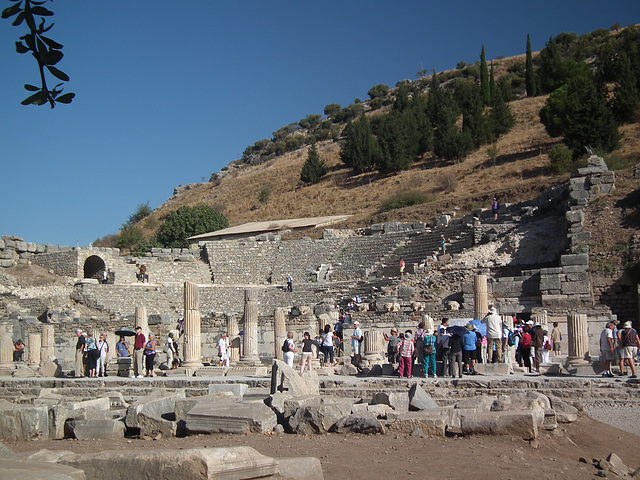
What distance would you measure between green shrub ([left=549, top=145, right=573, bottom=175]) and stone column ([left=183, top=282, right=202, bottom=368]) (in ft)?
87.0

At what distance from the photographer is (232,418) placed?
440 inches

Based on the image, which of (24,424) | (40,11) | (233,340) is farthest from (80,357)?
(40,11)

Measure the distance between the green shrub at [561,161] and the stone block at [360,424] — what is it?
3222 cm

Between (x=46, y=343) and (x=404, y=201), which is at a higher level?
(x=404, y=201)

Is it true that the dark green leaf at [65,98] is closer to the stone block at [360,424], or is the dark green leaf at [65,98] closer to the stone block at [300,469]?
the stone block at [300,469]

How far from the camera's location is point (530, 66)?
66438 mm

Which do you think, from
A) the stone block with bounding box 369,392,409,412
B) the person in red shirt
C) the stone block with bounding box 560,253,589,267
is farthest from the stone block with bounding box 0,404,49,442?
the stone block with bounding box 560,253,589,267

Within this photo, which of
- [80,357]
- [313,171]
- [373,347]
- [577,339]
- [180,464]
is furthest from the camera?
[313,171]

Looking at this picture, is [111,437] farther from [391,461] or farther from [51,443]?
[391,461]

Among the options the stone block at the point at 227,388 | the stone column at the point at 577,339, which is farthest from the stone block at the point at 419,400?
the stone column at the point at 577,339

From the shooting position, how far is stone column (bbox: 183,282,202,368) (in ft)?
64.0

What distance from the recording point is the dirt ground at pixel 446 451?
28.2 feet

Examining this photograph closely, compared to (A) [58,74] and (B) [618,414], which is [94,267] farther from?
(A) [58,74]

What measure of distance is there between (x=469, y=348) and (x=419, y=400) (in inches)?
149
